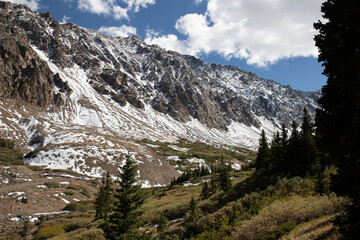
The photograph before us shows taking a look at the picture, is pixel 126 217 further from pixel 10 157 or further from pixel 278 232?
pixel 10 157

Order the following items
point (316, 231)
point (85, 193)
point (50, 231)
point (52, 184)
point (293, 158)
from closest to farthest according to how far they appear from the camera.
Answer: point (316, 231), point (293, 158), point (50, 231), point (52, 184), point (85, 193)

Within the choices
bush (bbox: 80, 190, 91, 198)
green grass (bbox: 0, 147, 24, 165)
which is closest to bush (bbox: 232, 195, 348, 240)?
bush (bbox: 80, 190, 91, 198)

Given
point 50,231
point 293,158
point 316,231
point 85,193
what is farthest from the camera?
point 85,193

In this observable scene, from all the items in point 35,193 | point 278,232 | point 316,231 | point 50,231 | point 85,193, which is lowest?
point 85,193

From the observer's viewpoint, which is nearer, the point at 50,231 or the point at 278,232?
the point at 278,232

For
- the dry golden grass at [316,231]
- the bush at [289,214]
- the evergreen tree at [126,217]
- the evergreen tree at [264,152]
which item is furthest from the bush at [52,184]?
the dry golden grass at [316,231]

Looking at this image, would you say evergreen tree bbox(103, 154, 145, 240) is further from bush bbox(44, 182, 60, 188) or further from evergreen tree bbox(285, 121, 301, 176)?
bush bbox(44, 182, 60, 188)

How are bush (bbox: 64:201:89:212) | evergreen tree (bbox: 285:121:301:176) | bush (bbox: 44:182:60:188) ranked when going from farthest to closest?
1. bush (bbox: 44:182:60:188)
2. bush (bbox: 64:201:89:212)
3. evergreen tree (bbox: 285:121:301:176)

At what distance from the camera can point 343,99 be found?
8.99 m

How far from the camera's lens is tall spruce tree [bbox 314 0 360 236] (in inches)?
323

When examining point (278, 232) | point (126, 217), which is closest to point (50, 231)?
point (126, 217)

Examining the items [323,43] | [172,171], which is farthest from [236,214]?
[172,171]

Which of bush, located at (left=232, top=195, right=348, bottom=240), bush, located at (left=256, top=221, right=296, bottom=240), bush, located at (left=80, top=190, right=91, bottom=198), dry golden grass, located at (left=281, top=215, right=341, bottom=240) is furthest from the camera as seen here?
bush, located at (left=80, top=190, right=91, bottom=198)

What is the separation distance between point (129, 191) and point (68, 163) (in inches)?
3374
